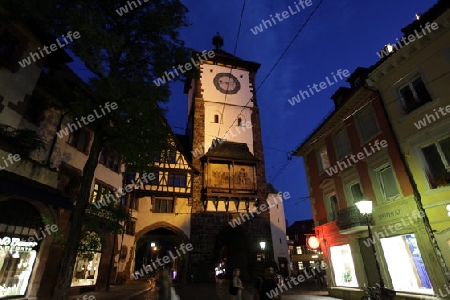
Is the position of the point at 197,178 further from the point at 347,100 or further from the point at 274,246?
the point at 347,100

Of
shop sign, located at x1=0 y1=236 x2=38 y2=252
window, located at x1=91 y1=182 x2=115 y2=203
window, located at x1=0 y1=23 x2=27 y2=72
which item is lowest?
shop sign, located at x1=0 y1=236 x2=38 y2=252

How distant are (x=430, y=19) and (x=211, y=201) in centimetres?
2030

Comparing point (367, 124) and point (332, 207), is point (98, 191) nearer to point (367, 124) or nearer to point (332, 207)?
point (332, 207)

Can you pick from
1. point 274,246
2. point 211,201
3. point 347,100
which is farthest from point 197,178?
point 347,100

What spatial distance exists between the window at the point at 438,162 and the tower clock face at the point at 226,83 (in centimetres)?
2395

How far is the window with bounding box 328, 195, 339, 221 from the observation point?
14322 millimetres

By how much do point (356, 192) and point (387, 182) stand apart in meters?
1.90

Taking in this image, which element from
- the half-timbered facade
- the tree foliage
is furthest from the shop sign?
the half-timbered facade

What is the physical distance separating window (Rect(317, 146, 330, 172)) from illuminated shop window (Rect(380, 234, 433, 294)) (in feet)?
17.4

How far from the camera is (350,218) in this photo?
11.7 meters

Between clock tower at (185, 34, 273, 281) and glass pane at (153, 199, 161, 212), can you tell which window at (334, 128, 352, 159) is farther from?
glass pane at (153, 199, 161, 212)

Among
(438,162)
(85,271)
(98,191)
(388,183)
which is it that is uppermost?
(98,191)

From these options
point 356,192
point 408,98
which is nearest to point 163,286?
point 356,192

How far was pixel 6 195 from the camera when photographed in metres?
9.05
